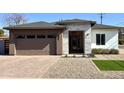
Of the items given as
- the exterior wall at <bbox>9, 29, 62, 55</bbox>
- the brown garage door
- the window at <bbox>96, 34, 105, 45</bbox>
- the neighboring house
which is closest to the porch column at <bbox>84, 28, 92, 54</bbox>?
the neighboring house

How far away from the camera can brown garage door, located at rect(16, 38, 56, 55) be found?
24.7 m

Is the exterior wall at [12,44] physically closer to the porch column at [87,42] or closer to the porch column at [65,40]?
the porch column at [65,40]

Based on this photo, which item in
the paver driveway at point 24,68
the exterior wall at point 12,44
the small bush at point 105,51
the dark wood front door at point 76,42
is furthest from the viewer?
the dark wood front door at point 76,42

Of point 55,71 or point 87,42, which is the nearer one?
point 55,71

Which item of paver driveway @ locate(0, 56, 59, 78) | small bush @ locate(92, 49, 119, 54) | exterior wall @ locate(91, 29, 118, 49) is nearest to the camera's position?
paver driveway @ locate(0, 56, 59, 78)

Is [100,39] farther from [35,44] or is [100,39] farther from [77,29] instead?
[35,44]

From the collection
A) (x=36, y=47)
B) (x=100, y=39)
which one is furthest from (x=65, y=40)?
(x=100, y=39)

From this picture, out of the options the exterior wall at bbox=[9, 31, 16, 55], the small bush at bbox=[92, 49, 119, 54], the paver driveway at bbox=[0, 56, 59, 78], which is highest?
the exterior wall at bbox=[9, 31, 16, 55]

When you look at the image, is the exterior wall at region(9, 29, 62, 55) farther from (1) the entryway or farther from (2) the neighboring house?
(1) the entryway

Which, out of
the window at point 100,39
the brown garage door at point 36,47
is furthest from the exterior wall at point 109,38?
the brown garage door at point 36,47

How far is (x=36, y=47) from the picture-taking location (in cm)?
2466

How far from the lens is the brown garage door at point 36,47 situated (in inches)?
971

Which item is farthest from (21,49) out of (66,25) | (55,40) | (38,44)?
(66,25)

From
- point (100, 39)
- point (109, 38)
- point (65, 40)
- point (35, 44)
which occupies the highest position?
point (109, 38)
